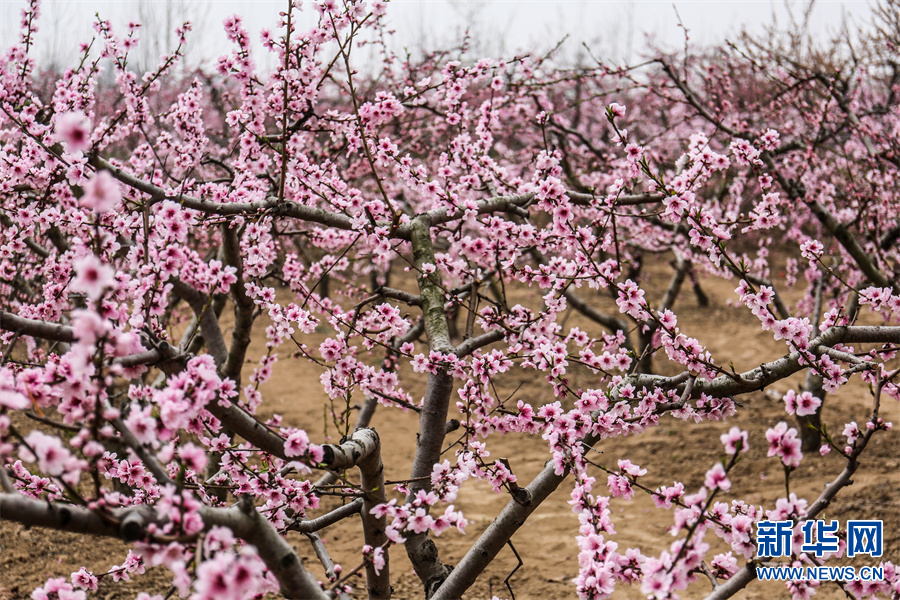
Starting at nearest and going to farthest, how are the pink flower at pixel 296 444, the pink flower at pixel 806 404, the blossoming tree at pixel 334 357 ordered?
the blossoming tree at pixel 334 357, the pink flower at pixel 296 444, the pink flower at pixel 806 404

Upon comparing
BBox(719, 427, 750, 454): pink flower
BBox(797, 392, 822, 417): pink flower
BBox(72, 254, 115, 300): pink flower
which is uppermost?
BBox(797, 392, 822, 417): pink flower

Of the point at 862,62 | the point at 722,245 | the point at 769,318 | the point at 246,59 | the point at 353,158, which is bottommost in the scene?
the point at 769,318

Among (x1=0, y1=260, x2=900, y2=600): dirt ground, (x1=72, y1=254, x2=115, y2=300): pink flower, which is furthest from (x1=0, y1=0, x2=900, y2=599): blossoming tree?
(x1=0, y1=260, x2=900, y2=600): dirt ground

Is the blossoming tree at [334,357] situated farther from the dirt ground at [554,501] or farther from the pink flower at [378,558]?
the dirt ground at [554,501]

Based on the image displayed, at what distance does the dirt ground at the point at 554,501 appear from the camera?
436 centimetres

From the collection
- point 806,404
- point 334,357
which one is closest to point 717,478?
point 806,404

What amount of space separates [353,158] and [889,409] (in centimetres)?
750

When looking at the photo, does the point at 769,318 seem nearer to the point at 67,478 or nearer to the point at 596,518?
the point at 596,518

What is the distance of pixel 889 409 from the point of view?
281 inches

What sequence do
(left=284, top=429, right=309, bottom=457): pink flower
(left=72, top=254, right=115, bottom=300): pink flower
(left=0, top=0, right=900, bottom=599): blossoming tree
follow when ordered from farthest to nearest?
(left=284, top=429, right=309, bottom=457): pink flower → (left=0, top=0, right=900, bottom=599): blossoming tree → (left=72, top=254, right=115, bottom=300): pink flower

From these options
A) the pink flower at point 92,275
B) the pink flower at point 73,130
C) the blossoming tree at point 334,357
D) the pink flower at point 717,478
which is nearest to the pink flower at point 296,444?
the blossoming tree at point 334,357

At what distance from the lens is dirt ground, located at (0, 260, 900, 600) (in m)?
4.36

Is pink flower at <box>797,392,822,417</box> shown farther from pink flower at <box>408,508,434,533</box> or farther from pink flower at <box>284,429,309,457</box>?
pink flower at <box>284,429,309,457</box>

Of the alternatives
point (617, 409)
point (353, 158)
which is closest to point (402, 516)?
point (617, 409)
